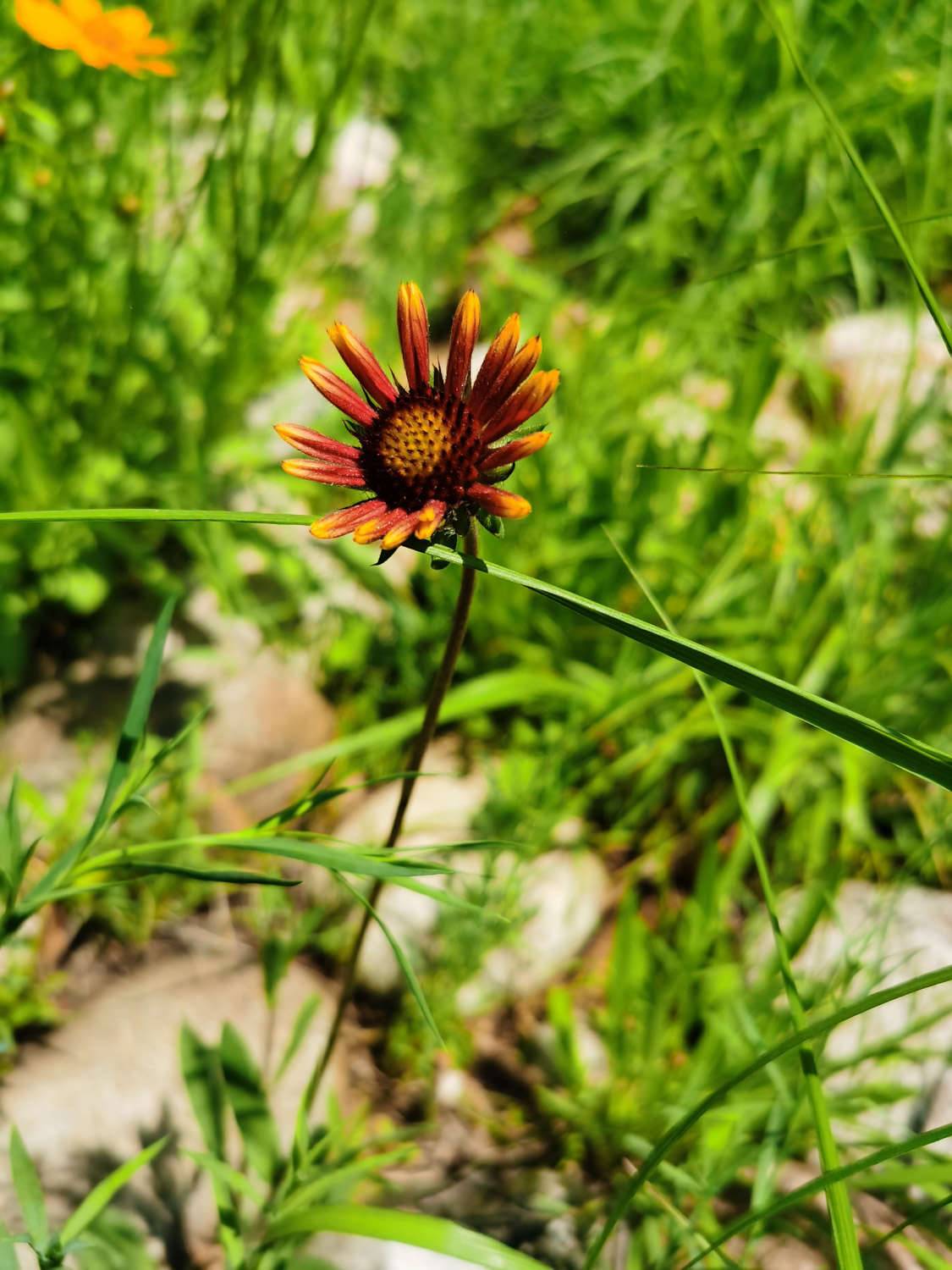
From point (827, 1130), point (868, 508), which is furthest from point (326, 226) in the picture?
point (827, 1130)

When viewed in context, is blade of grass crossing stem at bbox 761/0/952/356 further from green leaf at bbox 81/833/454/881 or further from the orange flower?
the orange flower

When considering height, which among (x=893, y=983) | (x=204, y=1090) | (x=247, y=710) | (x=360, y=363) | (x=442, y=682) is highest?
(x=360, y=363)

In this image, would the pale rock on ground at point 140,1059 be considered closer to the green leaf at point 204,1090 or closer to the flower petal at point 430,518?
the green leaf at point 204,1090

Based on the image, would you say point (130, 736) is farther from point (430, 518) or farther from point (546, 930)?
point (546, 930)

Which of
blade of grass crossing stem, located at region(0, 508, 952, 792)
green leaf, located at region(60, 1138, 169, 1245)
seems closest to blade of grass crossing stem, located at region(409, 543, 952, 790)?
blade of grass crossing stem, located at region(0, 508, 952, 792)

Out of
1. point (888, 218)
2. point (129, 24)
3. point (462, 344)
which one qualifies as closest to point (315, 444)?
point (462, 344)

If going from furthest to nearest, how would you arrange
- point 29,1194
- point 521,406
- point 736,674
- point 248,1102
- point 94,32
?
point 94,32
point 248,1102
point 29,1194
point 521,406
point 736,674

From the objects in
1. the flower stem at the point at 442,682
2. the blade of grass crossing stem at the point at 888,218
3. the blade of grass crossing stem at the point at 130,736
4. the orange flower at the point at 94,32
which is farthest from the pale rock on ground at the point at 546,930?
the orange flower at the point at 94,32

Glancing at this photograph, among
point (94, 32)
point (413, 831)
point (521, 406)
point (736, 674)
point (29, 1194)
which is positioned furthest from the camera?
point (413, 831)

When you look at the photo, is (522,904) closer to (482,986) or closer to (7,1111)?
(482,986)
